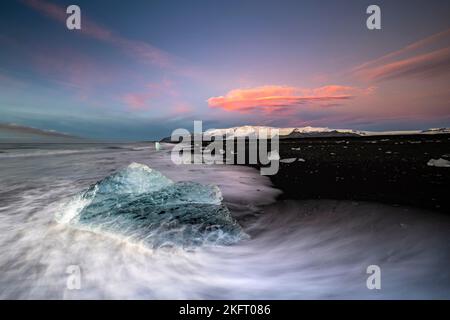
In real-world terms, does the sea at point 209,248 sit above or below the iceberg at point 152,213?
below

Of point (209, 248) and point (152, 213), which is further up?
point (152, 213)

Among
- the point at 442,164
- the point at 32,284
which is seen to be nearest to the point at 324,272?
the point at 32,284

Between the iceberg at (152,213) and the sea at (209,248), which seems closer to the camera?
the sea at (209,248)

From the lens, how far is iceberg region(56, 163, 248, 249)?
12.5 ft

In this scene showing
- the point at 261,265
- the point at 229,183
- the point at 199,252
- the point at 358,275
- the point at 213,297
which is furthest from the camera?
the point at 229,183

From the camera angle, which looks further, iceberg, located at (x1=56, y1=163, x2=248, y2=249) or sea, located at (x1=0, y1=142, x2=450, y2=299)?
iceberg, located at (x1=56, y1=163, x2=248, y2=249)

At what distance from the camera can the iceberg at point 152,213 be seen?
3801mm

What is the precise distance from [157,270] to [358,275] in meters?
2.24

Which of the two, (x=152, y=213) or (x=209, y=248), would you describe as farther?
(x=152, y=213)

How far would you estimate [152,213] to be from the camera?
174 inches

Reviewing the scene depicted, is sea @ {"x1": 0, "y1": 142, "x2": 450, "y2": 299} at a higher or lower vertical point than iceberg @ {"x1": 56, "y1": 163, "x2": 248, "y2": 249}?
lower

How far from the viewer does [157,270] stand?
119 inches

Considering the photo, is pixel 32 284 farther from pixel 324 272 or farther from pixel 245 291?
pixel 324 272

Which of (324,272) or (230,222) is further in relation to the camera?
(230,222)
